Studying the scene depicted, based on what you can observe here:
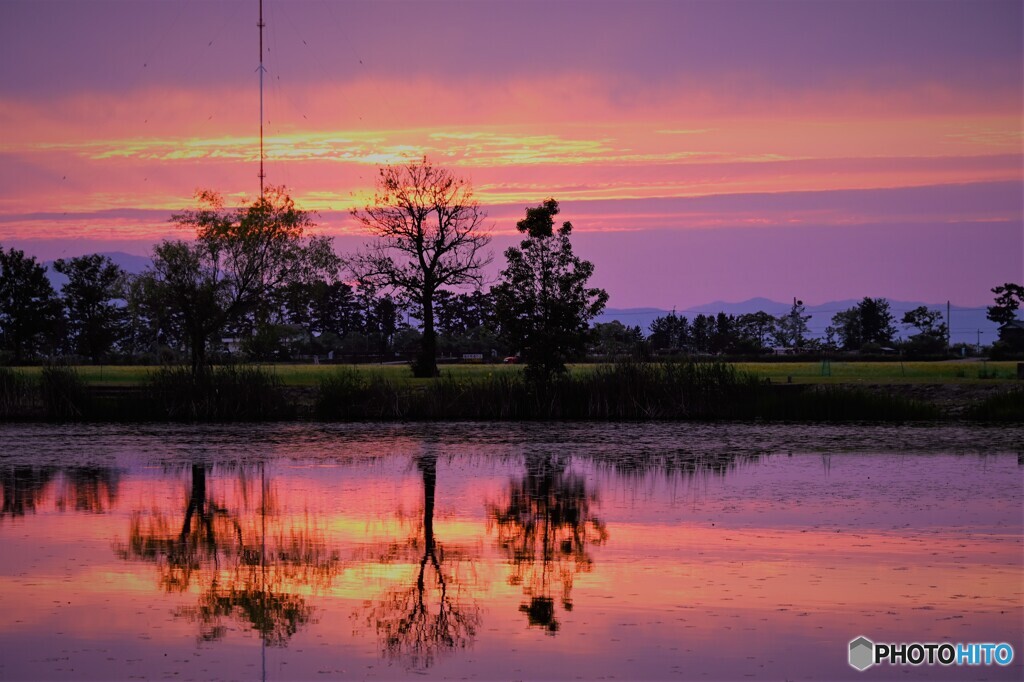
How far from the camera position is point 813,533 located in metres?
16.4

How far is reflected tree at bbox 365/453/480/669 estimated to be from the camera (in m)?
10.9

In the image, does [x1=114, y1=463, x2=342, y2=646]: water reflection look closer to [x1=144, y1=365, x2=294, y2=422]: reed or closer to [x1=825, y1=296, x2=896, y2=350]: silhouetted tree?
[x1=144, y1=365, x2=294, y2=422]: reed

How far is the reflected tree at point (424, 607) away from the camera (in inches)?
428

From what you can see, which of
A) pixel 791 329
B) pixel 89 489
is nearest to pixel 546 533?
pixel 89 489

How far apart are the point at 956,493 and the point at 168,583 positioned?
12.9m

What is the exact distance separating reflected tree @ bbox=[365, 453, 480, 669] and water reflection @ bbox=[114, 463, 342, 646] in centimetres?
77

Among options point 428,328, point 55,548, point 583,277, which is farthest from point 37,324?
point 55,548

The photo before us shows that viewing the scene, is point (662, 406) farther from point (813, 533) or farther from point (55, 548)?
point (55, 548)

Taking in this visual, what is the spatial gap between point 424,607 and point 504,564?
2389 millimetres

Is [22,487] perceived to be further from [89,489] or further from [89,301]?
[89,301]

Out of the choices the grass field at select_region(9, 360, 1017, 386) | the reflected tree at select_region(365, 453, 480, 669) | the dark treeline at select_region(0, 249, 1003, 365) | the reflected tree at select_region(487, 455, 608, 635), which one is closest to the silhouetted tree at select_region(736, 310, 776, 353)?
the dark treeline at select_region(0, 249, 1003, 365)

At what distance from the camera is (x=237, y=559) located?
1497 cm

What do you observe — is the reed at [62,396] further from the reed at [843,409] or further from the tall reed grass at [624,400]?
the reed at [843,409]

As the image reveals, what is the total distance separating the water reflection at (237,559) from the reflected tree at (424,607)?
0.77 metres
